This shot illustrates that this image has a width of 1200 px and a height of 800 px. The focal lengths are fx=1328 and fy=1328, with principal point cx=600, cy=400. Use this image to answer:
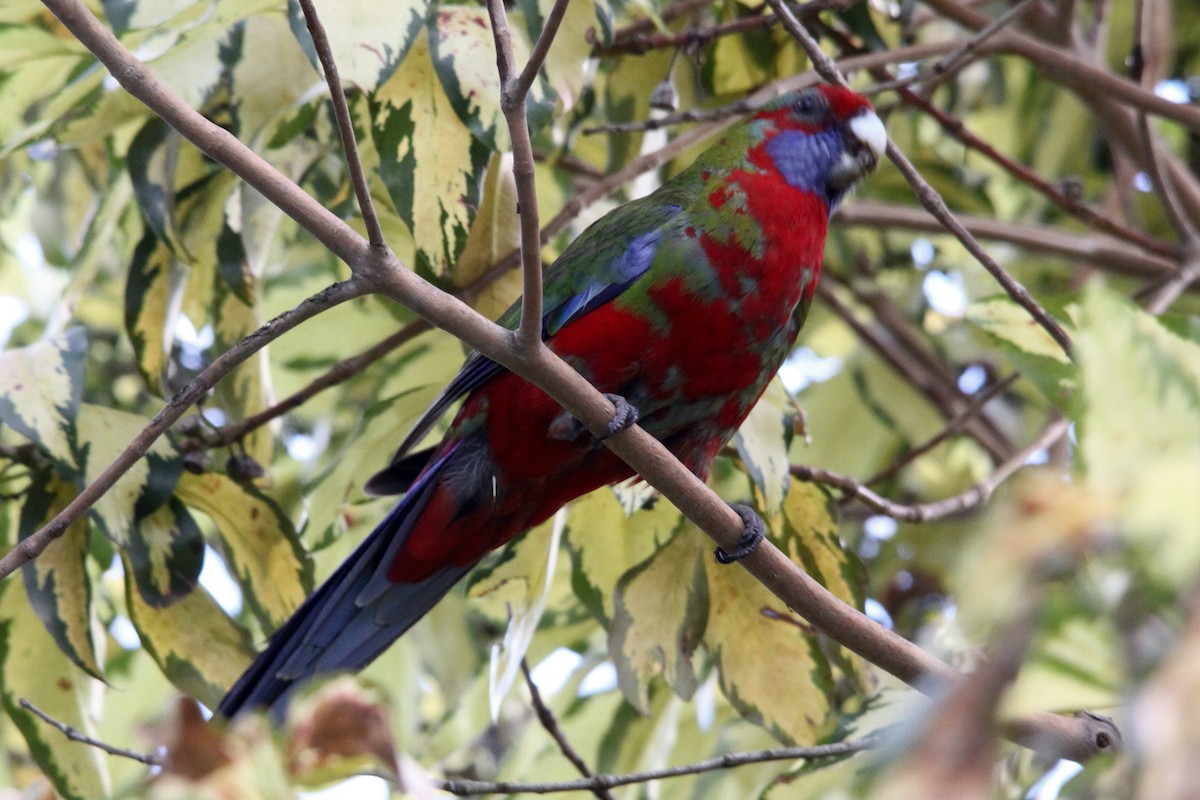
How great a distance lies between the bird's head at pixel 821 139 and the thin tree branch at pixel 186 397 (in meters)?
1.25

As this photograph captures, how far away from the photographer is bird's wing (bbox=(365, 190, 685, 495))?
2.39 metres

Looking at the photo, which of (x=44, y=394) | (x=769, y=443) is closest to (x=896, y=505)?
(x=769, y=443)

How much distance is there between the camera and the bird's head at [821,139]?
2.65 m

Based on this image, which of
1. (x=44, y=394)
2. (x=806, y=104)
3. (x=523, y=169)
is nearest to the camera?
(x=523, y=169)

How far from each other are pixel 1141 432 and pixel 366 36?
138cm

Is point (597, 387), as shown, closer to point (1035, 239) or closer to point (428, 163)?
point (428, 163)

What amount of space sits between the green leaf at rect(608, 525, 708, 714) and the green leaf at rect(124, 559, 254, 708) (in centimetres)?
65

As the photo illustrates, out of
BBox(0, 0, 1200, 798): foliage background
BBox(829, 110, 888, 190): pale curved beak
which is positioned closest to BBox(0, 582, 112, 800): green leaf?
BBox(0, 0, 1200, 798): foliage background

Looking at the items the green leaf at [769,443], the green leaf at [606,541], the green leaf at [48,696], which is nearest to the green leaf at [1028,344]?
the green leaf at [769,443]

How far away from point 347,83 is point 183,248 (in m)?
0.54

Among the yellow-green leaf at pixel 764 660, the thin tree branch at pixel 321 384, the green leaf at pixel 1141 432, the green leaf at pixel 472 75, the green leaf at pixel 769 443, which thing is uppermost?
the green leaf at pixel 472 75

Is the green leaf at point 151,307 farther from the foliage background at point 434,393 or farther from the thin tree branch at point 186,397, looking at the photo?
the thin tree branch at point 186,397

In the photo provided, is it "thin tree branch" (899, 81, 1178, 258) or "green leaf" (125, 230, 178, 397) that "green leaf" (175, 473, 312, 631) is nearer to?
"green leaf" (125, 230, 178, 397)

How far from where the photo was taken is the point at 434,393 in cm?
257
